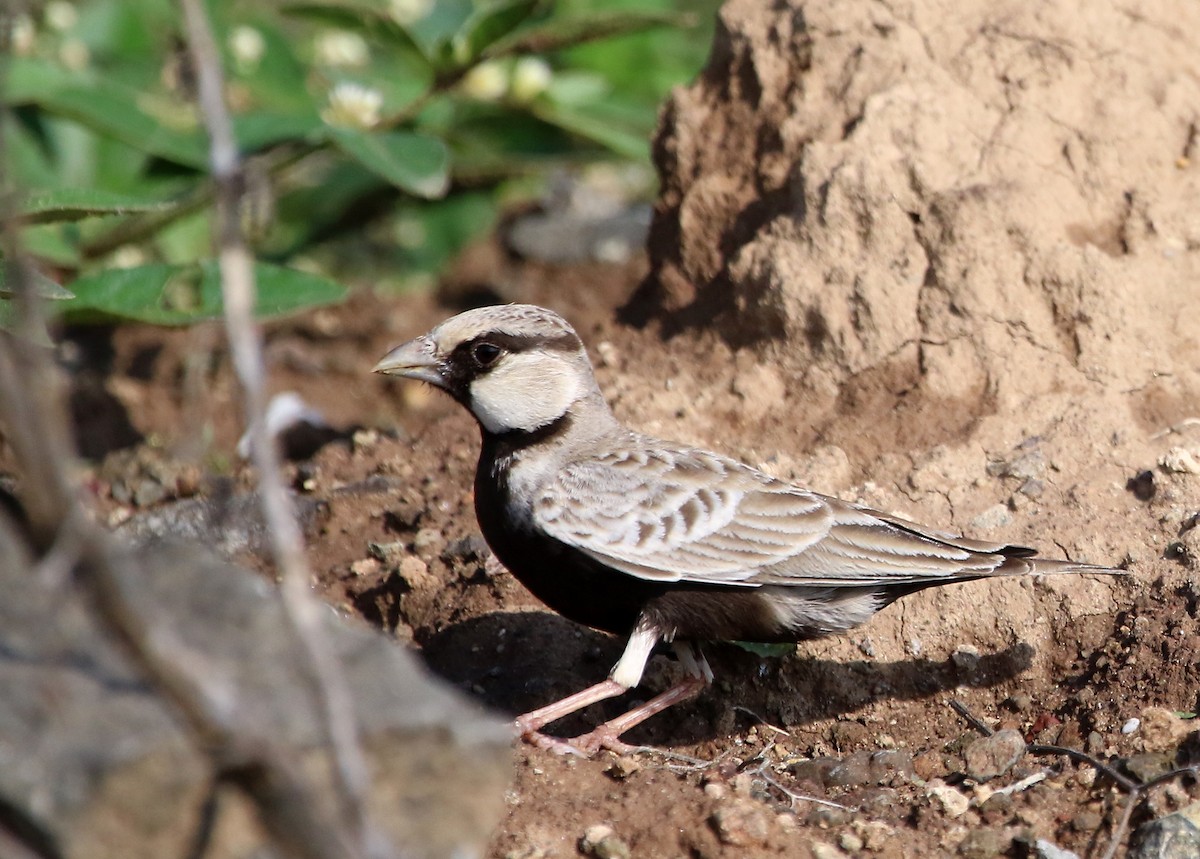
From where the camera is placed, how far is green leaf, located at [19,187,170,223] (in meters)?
5.95

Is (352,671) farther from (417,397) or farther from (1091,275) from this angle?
(417,397)

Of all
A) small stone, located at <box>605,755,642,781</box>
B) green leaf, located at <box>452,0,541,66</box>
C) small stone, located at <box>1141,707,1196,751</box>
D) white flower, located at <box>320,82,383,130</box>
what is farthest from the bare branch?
white flower, located at <box>320,82,383,130</box>

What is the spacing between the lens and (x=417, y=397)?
891 cm

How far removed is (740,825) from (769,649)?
1318 mm

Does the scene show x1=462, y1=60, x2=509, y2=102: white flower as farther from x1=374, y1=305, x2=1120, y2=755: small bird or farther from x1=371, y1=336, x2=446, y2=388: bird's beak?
x1=374, y1=305, x2=1120, y2=755: small bird

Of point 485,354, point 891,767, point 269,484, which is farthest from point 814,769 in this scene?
point 269,484

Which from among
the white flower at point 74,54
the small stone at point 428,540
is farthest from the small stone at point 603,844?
the white flower at point 74,54

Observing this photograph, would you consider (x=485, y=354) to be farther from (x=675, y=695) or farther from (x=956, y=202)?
(x=956, y=202)

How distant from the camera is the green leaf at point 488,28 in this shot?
7.74m

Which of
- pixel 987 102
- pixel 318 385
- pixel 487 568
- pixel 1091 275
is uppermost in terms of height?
pixel 987 102

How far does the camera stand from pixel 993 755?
15.6 ft

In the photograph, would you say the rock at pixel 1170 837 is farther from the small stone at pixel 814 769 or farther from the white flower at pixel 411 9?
the white flower at pixel 411 9

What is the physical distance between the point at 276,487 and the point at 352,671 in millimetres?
685

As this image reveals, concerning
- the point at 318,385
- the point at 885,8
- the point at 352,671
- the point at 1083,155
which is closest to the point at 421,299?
the point at 318,385
